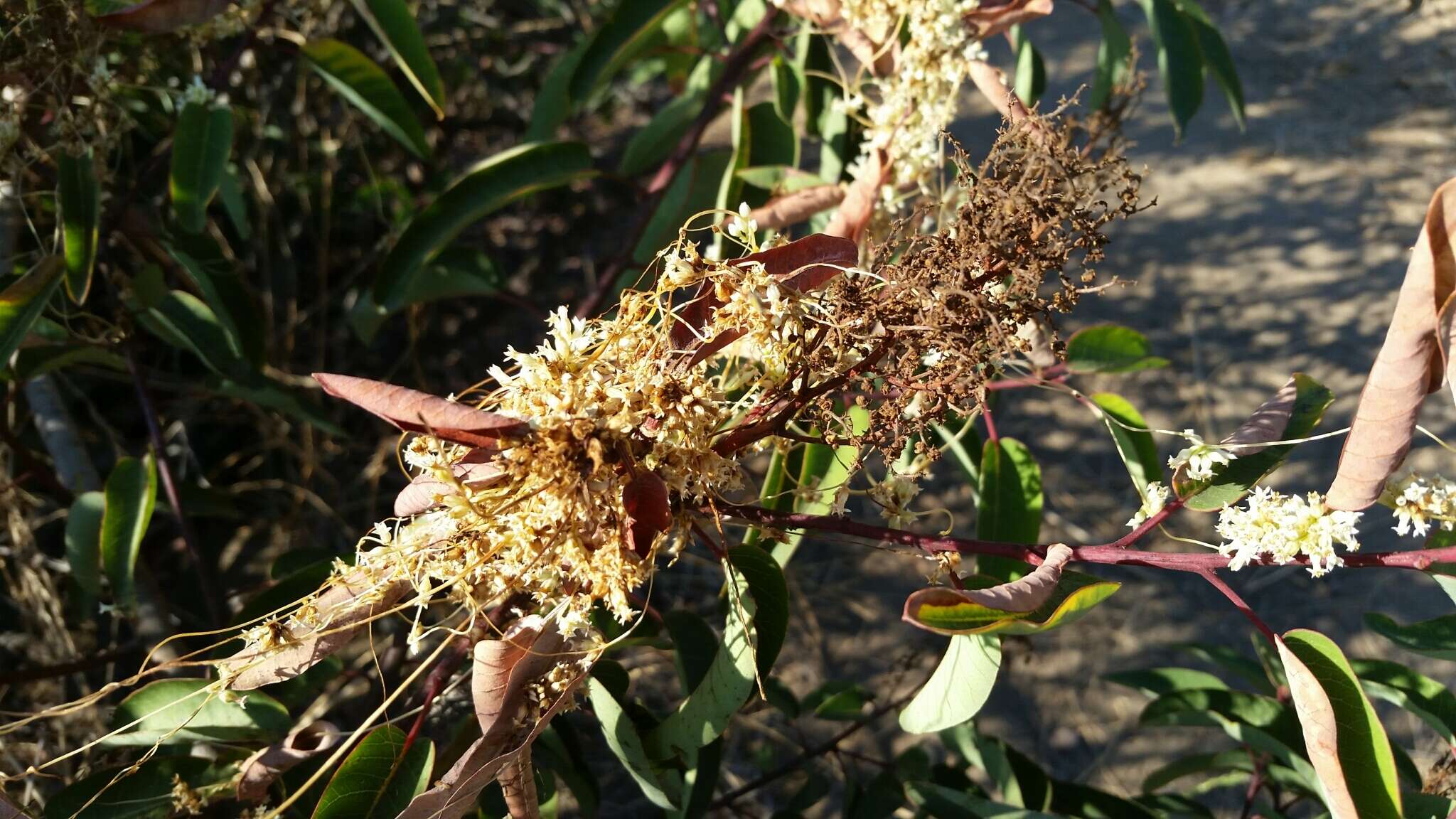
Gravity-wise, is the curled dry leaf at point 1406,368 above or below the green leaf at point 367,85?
below

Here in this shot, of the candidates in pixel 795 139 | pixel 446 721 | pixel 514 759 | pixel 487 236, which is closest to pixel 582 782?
pixel 446 721

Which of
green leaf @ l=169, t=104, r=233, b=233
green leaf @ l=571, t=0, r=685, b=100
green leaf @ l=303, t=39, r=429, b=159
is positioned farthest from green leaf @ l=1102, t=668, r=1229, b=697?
green leaf @ l=169, t=104, r=233, b=233

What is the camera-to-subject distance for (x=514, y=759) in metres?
0.81

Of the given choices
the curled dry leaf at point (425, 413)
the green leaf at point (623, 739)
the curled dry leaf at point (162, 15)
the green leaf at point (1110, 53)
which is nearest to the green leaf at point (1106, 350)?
the green leaf at point (1110, 53)

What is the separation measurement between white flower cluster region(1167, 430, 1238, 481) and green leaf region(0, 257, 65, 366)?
115 cm

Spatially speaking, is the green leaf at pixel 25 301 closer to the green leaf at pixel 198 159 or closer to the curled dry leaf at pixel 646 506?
the green leaf at pixel 198 159

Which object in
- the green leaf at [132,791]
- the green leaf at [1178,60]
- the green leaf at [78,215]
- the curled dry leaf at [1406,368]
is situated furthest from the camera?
the green leaf at [1178,60]

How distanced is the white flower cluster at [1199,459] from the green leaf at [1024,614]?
5.2 inches

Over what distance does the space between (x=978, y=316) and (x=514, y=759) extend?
0.50 meters

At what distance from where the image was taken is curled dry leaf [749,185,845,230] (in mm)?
1228

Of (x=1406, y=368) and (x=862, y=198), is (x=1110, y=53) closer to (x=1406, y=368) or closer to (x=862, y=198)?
(x=862, y=198)

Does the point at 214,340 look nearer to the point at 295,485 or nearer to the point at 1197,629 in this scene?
the point at 295,485

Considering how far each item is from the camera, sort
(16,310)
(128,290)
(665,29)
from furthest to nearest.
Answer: (665,29) < (128,290) < (16,310)

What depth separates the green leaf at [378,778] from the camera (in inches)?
35.2
